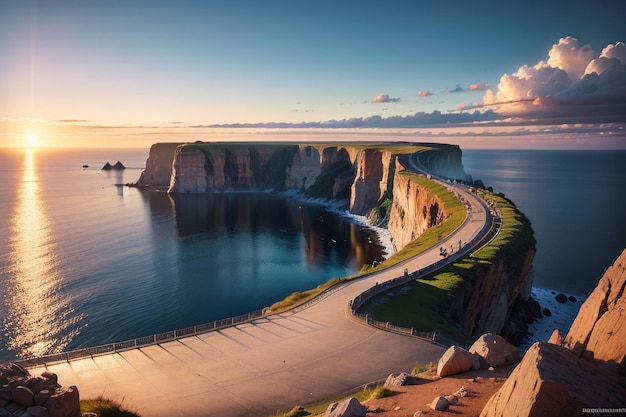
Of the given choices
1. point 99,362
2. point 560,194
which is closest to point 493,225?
point 99,362

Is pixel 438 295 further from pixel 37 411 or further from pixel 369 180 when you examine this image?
pixel 369 180

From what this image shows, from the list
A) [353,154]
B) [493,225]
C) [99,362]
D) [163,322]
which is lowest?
[163,322]

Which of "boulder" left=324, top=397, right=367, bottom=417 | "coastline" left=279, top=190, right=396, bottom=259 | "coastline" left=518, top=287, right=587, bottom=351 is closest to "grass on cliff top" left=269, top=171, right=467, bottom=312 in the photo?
"coastline" left=279, top=190, right=396, bottom=259

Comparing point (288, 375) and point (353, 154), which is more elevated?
point (353, 154)

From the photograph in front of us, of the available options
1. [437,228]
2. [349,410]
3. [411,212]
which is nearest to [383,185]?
[411,212]

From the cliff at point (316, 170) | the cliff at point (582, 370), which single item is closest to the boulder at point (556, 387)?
the cliff at point (582, 370)

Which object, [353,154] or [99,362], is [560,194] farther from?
[99,362]
